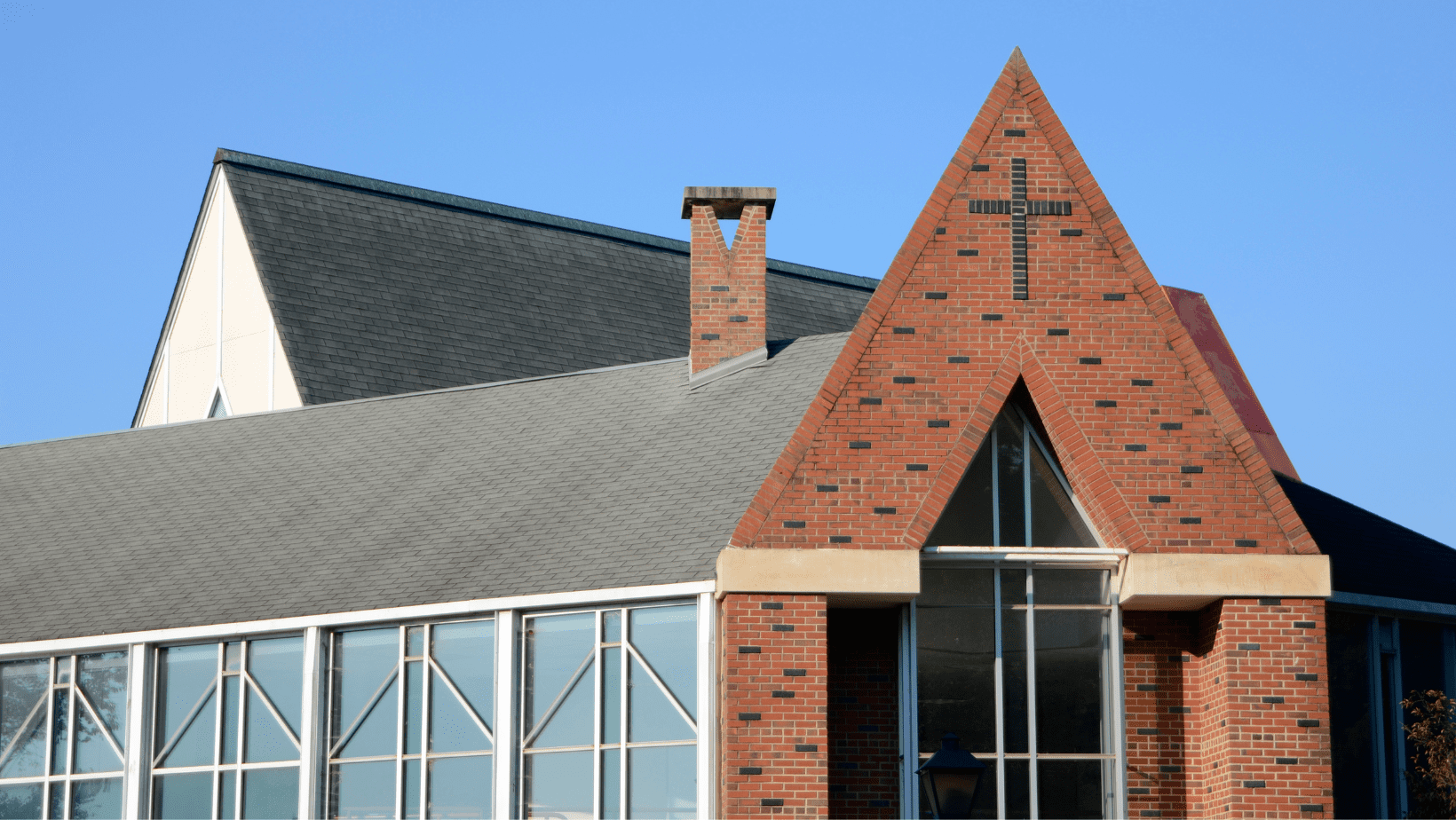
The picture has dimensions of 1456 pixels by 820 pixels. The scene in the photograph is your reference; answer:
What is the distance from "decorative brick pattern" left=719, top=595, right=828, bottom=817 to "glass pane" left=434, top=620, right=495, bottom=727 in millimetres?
3057

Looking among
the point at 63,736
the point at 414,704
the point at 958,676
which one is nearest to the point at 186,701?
the point at 63,736

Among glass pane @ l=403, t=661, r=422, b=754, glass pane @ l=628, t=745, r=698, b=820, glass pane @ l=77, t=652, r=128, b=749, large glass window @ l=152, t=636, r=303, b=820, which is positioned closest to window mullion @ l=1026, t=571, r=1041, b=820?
glass pane @ l=628, t=745, r=698, b=820

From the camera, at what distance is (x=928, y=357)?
59.6 ft

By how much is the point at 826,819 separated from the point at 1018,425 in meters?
4.51

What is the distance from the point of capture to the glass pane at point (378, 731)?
64.4 ft

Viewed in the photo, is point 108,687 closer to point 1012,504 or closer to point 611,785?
point 611,785

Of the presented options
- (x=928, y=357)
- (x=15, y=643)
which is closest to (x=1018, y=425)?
(x=928, y=357)

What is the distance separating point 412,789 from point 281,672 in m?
2.17

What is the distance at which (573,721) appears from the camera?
742 inches

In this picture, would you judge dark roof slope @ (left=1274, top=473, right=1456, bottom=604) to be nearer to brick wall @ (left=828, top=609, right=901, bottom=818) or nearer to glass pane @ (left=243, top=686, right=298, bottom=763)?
brick wall @ (left=828, top=609, right=901, bottom=818)

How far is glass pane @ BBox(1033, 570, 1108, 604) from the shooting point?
18.4 meters

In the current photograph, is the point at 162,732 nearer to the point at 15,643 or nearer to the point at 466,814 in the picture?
the point at 15,643

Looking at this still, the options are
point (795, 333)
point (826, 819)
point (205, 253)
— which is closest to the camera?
point (826, 819)

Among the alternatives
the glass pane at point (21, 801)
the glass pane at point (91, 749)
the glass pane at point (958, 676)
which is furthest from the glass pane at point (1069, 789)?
the glass pane at point (21, 801)
